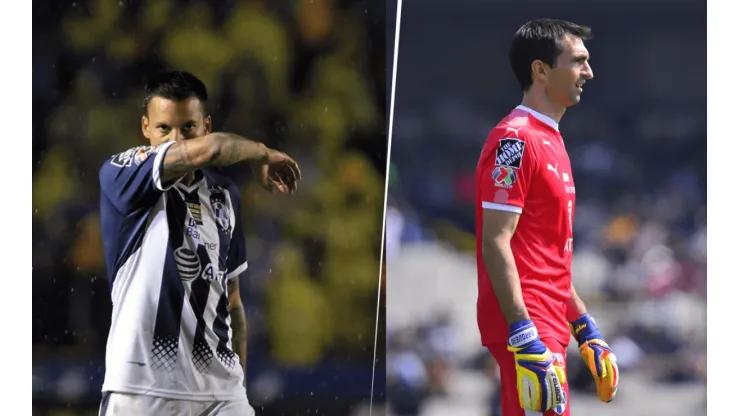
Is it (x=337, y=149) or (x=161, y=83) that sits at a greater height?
(x=161, y=83)

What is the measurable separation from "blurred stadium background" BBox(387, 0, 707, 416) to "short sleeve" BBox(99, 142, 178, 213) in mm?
939

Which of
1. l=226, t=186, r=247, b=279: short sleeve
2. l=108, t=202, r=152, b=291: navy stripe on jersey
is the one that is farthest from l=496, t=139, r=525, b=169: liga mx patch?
l=108, t=202, r=152, b=291: navy stripe on jersey

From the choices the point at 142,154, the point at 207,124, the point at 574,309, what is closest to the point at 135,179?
the point at 142,154

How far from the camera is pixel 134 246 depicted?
3.42m

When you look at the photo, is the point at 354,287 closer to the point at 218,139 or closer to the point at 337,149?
the point at 337,149

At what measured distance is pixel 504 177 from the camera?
10.6 ft

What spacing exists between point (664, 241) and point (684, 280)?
6.8 inches

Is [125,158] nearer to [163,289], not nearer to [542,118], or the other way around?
[163,289]

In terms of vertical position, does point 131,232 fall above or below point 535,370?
above

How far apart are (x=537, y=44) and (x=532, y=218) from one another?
2.10ft

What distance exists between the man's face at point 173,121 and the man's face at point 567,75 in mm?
1240

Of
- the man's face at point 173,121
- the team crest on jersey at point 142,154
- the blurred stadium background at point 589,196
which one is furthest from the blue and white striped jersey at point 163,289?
the blurred stadium background at point 589,196
